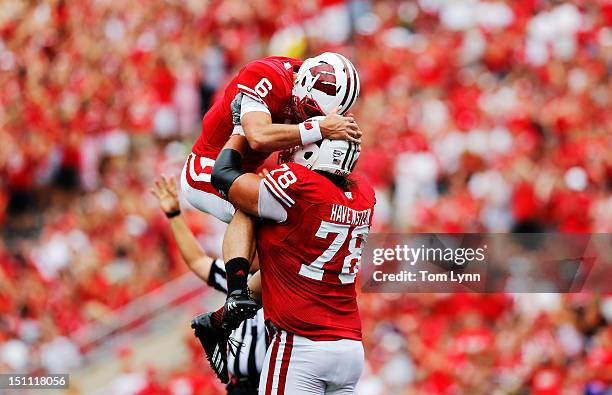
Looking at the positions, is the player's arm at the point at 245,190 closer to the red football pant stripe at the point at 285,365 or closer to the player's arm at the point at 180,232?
the red football pant stripe at the point at 285,365

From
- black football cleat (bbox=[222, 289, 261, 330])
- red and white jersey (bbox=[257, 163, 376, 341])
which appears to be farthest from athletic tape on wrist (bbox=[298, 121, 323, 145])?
black football cleat (bbox=[222, 289, 261, 330])

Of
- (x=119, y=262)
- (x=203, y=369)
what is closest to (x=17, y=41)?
(x=119, y=262)

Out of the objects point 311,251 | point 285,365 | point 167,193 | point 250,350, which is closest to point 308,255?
point 311,251

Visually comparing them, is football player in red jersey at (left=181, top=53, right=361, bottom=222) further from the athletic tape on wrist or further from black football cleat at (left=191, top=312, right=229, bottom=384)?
black football cleat at (left=191, top=312, right=229, bottom=384)

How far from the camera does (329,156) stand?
554 centimetres

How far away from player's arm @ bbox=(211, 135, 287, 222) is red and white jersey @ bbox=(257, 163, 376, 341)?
0.03m

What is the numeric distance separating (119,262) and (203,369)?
275cm

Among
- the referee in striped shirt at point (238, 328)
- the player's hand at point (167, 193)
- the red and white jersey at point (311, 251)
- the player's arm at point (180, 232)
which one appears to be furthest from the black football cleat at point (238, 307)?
the player's hand at point (167, 193)

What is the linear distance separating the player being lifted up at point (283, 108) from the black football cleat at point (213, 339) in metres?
0.37

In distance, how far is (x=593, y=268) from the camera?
936 centimetres

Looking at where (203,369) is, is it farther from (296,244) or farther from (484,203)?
(296,244)

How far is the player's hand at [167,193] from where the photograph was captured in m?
7.04

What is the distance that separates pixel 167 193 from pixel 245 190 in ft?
5.25

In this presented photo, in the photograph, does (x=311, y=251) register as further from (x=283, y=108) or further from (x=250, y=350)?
(x=250, y=350)
